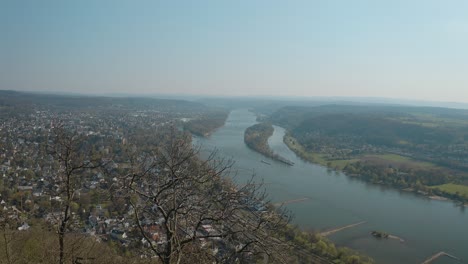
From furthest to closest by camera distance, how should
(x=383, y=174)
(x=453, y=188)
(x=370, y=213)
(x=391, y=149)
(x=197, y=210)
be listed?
(x=391, y=149)
(x=383, y=174)
(x=453, y=188)
(x=370, y=213)
(x=197, y=210)

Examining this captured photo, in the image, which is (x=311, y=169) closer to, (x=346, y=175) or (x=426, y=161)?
(x=346, y=175)

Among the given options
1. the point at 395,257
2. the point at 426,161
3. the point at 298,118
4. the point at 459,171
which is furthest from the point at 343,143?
the point at 395,257

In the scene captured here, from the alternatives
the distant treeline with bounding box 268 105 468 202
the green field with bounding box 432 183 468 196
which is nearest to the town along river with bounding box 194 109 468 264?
the green field with bounding box 432 183 468 196

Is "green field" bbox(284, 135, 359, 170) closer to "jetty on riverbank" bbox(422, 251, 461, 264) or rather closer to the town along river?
the town along river

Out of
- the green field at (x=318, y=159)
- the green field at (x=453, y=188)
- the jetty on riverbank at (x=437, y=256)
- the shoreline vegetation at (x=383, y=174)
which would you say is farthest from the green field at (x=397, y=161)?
the jetty on riverbank at (x=437, y=256)

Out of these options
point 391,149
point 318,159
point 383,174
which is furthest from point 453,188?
point 391,149

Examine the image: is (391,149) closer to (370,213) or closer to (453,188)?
(453,188)
